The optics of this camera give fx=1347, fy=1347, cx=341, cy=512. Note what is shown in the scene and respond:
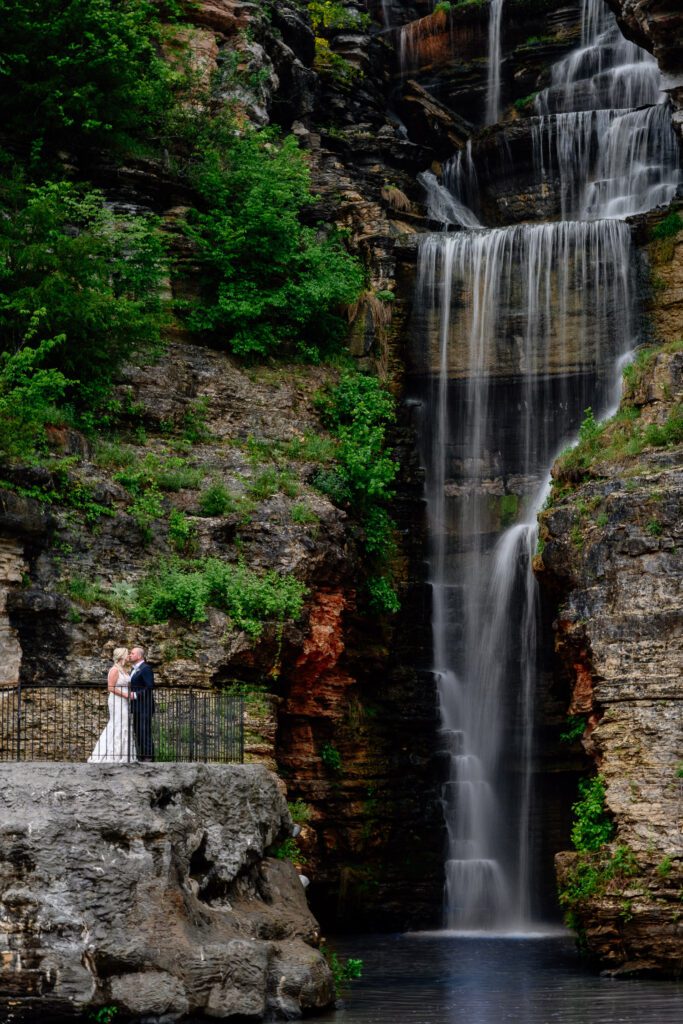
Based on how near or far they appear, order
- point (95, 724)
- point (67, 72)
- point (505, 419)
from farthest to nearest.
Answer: point (505, 419), point (67, 72), point (95, 724)

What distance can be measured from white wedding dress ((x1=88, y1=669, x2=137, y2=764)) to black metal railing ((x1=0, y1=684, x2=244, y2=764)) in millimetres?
602

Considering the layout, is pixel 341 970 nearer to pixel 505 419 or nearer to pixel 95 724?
pixel 95 724

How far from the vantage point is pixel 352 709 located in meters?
27.3

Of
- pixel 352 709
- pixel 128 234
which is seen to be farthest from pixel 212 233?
pixel 352 709

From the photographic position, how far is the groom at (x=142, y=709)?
18.4 metres

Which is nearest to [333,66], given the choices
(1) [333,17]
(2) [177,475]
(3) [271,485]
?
(1) [333,17]

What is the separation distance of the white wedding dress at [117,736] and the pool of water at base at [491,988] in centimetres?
417

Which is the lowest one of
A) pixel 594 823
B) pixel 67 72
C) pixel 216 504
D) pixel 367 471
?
pixel 594 823

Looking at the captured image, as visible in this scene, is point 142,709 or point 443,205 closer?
point 142,709

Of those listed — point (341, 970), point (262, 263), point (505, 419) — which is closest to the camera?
point (341, 970)

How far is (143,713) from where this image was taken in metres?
18.5

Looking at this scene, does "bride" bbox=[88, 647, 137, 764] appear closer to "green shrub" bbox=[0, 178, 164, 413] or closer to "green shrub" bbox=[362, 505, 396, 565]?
"green shrub" bbox=[0, 178, 164, 413]

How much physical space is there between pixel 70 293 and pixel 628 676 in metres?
12.7

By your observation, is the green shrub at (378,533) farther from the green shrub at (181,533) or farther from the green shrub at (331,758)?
the green shrub at (181,533)
